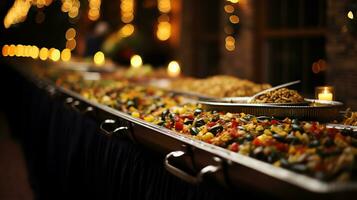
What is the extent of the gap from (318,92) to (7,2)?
68.9 ft

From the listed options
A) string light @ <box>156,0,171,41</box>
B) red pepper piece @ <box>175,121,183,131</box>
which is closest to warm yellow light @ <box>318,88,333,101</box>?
red pepper piece @ <box>175,121,183,131</box>

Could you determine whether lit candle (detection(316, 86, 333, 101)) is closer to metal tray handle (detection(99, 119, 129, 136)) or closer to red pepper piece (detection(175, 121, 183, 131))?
red pepper piece (detection(175, 121, 183, 131))

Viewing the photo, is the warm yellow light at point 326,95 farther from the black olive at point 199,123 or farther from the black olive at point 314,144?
the black olive at point 314,144

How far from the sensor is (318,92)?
10.9 ft

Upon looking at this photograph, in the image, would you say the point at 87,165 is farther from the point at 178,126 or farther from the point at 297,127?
the point at 297,127

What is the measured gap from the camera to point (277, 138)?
6.85ft

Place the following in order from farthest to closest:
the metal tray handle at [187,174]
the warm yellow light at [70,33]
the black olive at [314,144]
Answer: the warm yellow light at [70,33]
the black olive at [314,144]
the metal tray handle at [187,174]

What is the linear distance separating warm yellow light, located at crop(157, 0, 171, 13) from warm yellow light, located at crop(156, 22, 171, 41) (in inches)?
11.2

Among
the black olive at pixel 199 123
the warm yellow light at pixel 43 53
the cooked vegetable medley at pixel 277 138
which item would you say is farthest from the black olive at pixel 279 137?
the warm yellow light at pixel 43 53

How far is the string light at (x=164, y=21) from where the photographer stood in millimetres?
11320

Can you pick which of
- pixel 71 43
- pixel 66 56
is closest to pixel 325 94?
pixel 66 56

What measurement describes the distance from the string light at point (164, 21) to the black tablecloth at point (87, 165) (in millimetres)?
4744

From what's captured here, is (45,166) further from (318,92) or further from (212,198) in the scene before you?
(212,198)

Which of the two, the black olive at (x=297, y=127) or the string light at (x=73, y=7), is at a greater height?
the string light at (x=73, y=7)
